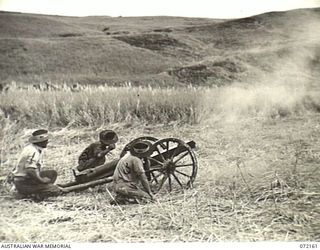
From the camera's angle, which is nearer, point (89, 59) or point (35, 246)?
point (35, 246)

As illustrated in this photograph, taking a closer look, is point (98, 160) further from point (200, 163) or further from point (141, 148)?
point (200, 163)

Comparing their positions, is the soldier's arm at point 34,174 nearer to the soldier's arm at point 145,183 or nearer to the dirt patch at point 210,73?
the soldier's arm at point 145,183

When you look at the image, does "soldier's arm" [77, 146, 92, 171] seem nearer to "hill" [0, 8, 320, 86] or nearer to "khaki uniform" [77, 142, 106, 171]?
"khaki uniform" [77, 142, 106, 171]

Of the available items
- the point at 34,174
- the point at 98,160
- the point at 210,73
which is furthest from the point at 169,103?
the point at 34,174

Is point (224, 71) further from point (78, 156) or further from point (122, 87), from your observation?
point (78, 156)

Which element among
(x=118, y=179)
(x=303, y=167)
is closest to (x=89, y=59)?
(x=118, y=179)

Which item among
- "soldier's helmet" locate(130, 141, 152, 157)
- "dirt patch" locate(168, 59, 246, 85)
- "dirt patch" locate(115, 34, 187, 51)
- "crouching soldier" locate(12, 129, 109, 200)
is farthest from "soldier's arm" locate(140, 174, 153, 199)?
"dirt patch" locate(115, 34, 187, 51)
